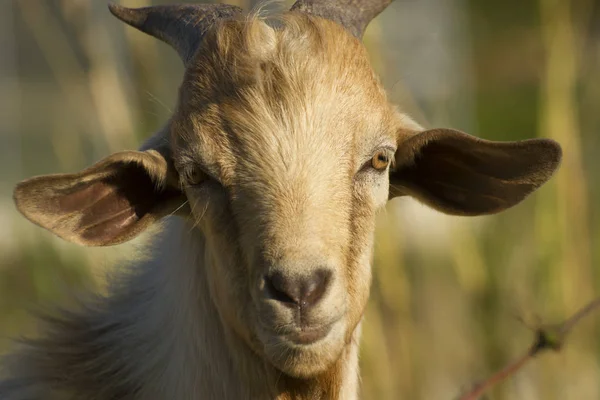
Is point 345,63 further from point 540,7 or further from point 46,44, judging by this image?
point 46,44

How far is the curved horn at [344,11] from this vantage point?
15.8ft

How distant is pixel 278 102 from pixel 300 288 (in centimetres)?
86

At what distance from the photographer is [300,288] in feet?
12.5

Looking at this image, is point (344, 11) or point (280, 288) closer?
point (280, 288)

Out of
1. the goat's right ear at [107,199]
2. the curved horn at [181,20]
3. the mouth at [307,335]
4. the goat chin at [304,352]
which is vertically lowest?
the goat chin at [304,352]

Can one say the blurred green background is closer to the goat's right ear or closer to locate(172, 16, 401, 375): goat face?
the goat's right ear

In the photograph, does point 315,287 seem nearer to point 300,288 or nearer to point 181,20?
point 300,288

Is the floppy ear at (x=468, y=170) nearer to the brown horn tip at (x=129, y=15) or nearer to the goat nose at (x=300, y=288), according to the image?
the goat nose at (x=300, y=288)

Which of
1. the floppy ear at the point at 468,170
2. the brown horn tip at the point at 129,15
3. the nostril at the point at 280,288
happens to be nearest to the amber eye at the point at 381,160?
the floppy ear at the point at 468,170

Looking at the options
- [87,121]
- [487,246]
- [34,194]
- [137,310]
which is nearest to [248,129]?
[34,194]

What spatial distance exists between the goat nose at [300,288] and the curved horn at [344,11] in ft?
4.65

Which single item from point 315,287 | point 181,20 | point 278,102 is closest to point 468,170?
point 278,102

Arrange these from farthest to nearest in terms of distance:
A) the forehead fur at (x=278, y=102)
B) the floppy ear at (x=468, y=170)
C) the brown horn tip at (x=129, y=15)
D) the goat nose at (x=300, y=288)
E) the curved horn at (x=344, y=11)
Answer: the brown horn tip at (x=129, y=15), the curved horn at (x=344, y=11), the floppy ear at (x=468, y=170), the forehead fur at (x=278, y=102), the goat nose at (x=300, y=288)

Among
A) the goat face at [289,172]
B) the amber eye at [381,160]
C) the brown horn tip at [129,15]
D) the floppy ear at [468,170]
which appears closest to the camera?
the goat face at [289,172]
